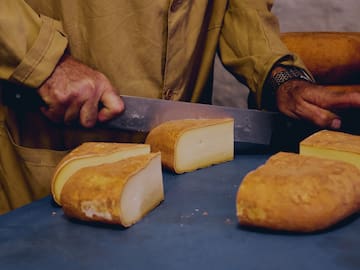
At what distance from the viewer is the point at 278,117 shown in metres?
2.02

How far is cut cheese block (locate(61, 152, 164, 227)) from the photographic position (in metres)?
1.41

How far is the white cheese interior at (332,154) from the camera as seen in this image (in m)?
1.62

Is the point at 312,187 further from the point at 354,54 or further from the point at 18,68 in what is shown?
the point at 354,54

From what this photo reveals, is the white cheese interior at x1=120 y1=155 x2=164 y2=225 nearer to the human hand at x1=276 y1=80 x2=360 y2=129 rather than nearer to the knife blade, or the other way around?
the knife blade

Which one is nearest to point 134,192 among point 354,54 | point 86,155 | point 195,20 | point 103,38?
point 86,155

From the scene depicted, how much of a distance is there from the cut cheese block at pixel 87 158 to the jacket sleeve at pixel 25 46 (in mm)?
274

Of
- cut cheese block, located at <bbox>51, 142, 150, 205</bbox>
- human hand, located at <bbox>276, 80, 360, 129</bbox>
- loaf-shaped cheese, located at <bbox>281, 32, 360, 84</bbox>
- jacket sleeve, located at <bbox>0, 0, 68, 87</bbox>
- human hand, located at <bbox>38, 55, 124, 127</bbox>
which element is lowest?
loaf-shaped cheese, located at <bbox>281, 32, 360, 84</bbox>

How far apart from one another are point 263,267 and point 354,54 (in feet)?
4.76

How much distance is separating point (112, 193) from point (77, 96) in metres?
0.45

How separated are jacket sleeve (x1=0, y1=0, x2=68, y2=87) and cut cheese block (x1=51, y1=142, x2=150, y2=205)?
0.27 meters

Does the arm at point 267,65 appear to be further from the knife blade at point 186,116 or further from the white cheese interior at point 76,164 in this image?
the white cheese interior at point 76,164

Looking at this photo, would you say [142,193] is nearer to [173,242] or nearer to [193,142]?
[173,242]

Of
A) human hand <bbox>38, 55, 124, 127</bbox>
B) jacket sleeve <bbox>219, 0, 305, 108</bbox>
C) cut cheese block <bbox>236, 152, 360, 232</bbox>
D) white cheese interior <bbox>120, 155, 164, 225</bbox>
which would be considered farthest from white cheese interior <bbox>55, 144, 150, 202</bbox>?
jacket sleeve <bbox>219, 0, 305, 108</bbox>

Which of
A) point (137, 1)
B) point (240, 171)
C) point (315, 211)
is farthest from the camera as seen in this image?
point (137, 1)
